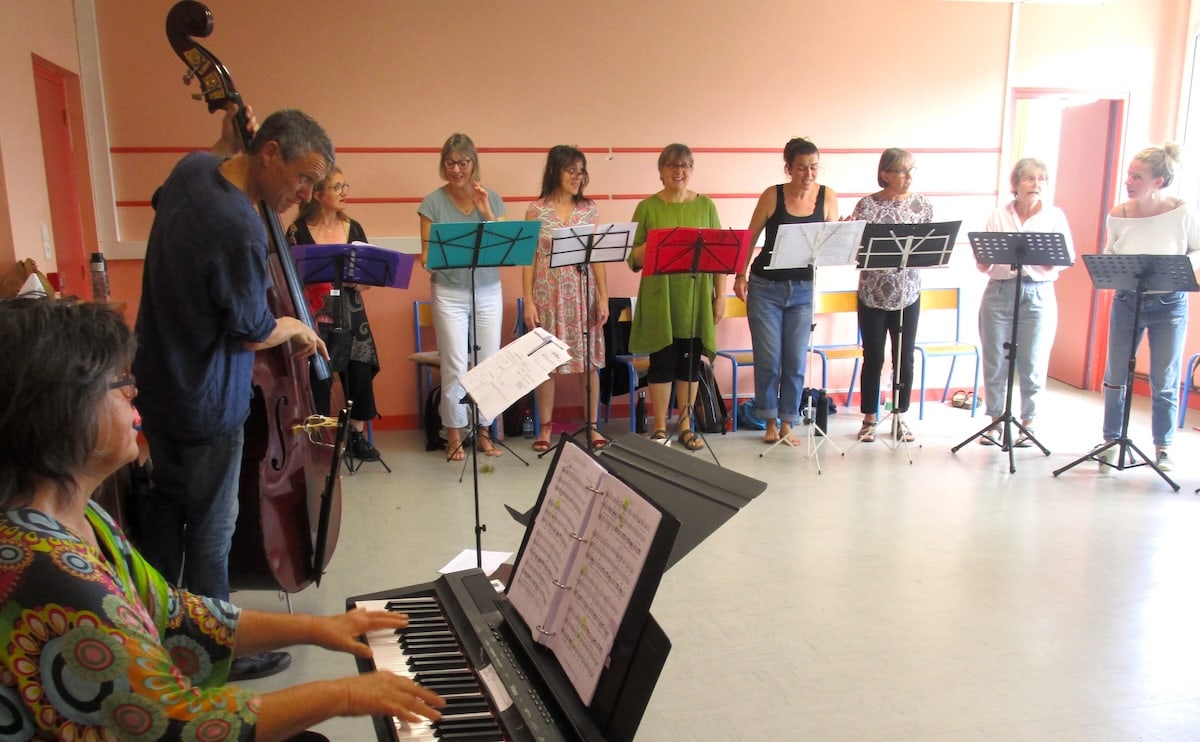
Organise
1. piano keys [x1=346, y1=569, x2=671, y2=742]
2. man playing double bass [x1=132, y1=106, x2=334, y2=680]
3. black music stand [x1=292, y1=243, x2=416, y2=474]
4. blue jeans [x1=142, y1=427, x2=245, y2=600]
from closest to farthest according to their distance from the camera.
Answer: piano keys [x1=346, y1=569, x2=671, y2=742] < man playing double bass [x1=132, y1=106, x2=334, y2=680] < blue jeans [x1=142, y1=427, x2=245, y2=600] < black music stand [x1=292, y1=243, x2=416, y2=474]

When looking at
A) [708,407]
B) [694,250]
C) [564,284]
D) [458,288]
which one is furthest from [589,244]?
[708,407]

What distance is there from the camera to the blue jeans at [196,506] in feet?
6.79

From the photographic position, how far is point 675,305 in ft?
14.8

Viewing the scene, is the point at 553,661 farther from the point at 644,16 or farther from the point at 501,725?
the point at 644,16

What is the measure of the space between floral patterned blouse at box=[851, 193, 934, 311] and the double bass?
3088 mm

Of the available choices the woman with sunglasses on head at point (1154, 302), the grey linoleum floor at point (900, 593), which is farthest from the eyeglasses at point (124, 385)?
the woman with sunglasses on head at point (1154, 302)

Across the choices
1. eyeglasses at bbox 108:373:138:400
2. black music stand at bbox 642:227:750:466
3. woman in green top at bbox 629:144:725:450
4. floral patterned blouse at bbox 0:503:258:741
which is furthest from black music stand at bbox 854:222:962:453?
floral patterned blouse at bbox 0:503:258:741

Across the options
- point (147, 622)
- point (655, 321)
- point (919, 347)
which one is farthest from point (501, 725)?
point (919, 347)

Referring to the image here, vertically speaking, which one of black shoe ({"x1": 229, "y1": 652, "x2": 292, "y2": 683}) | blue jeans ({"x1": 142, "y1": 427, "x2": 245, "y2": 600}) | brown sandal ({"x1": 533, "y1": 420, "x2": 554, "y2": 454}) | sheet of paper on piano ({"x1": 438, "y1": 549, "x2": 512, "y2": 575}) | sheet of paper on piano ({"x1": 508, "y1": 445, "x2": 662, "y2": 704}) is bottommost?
black shoe ({"x1": 229, "y1": 652, "x2": 292, "y2": 683})

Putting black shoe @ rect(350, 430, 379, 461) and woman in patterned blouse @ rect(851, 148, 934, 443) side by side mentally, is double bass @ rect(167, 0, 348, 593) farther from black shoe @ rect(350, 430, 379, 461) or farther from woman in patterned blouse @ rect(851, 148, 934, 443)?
woman in patterned blouse @ rect(851, 148, 934, 443)

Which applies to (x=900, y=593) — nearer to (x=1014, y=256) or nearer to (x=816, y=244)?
(x=816, y=244)

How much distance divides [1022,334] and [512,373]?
3.46 meters

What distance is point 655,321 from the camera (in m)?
4.49

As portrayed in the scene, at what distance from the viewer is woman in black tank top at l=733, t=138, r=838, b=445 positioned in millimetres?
4449
